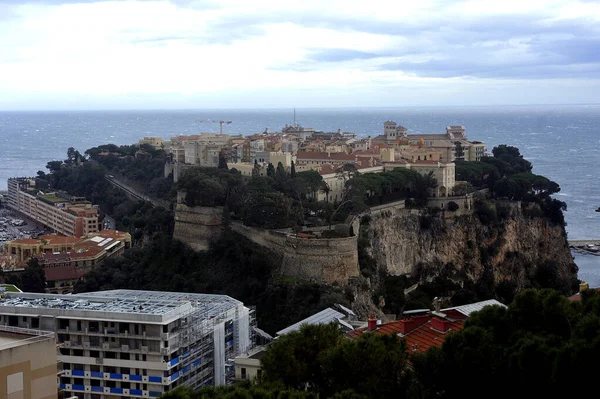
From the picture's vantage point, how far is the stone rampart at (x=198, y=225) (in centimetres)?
4009

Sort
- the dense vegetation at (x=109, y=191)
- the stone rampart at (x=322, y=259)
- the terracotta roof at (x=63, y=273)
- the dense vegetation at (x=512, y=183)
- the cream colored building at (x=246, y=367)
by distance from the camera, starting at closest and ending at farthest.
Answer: the cream colored building at (x=246, y=367)
the stone rampart at (x=322, y=259)
the terracotta roof at (x=63, y=273)
the dense vegetation at (x=109, y=191)
the dense vegetation at (x=512, y=183)

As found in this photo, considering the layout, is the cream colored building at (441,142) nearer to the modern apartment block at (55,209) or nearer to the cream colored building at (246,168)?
the cream colored building at (246,168)

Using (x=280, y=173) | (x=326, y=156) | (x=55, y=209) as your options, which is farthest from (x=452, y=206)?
(x=55, y=209)

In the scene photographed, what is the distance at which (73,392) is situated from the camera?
77.9 ft

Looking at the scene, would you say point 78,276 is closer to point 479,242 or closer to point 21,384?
point 479,242

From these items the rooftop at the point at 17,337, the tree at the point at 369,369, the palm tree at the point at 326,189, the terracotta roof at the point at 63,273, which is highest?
the rooftop at the point at 17,337

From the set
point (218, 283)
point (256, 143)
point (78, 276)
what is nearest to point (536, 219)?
point (256, 143)

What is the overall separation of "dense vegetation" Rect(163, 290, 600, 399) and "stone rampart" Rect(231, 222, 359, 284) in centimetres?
1564

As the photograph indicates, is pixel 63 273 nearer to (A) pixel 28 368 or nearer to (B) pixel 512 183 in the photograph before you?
(B) pixel 512 183

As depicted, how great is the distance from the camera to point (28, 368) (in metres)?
13.1

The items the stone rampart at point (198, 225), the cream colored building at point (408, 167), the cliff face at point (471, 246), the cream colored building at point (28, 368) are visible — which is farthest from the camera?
the cream colored building at point (408, 167)

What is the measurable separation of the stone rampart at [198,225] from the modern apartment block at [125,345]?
15.3 meters

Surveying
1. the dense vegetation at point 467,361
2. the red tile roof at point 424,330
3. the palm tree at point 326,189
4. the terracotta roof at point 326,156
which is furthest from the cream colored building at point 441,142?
the dense vegetation at point 467,361

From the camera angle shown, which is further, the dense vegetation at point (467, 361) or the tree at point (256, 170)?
the tree at point (256, 170)
